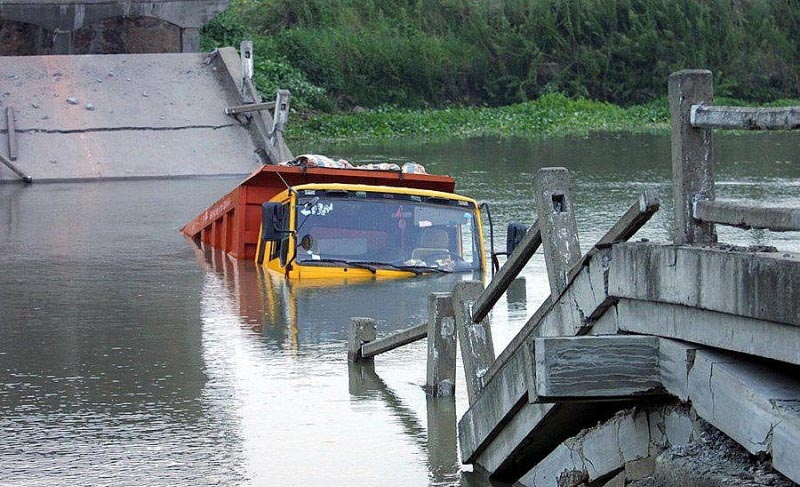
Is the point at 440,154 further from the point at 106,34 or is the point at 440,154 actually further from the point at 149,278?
the point at 149,278

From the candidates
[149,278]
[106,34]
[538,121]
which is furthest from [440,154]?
[149,278]

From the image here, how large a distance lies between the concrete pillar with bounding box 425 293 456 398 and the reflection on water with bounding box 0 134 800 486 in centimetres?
13

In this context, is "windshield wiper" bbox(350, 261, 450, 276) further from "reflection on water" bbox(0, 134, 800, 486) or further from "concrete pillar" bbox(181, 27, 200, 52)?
"concrete pillar" bbox(181, 27, 200, 52)

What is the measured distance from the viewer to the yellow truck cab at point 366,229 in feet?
53.6

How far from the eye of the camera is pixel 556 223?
26.5 feet

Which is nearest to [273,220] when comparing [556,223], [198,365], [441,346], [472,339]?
[198,365]

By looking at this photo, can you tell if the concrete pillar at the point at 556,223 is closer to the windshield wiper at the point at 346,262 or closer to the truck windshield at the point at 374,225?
the windshield wiper at the point at 346,262

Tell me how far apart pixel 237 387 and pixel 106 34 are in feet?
101

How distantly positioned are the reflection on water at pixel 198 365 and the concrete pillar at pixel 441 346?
13 centimetres

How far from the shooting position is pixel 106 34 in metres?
41.2

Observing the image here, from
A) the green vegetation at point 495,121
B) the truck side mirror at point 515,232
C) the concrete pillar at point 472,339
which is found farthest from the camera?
the green vegetation at point 495,121

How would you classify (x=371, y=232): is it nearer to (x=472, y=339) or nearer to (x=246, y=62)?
(x=472, y=339)

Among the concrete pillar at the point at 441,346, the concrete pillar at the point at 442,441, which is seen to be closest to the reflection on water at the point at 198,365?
the concrete pillar at the point at 442,441

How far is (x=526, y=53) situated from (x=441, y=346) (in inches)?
1855
